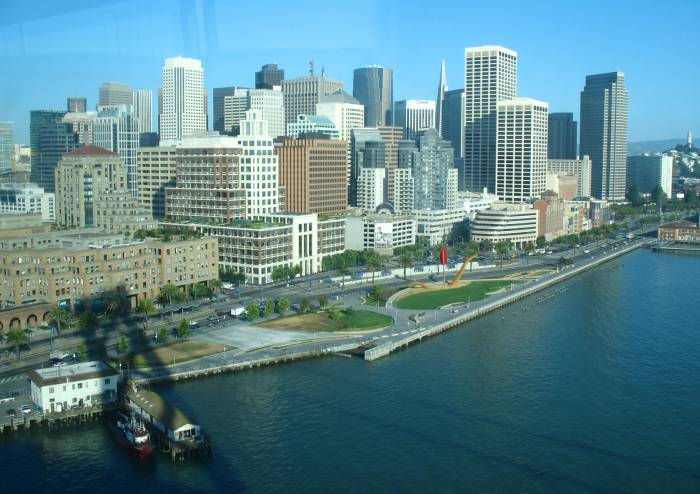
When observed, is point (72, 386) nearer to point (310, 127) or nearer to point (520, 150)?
point (310, 127)

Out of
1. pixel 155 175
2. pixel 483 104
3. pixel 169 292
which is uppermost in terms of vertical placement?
pixel 483 104

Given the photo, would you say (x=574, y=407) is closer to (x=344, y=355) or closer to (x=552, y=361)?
(x=552, y=361)

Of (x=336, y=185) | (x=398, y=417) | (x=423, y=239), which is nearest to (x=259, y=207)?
(x=336, y=185)

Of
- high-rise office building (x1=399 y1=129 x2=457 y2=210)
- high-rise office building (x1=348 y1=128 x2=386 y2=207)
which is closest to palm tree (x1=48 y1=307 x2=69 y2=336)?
high-rise office building (x1=399 y1=129 x2=457 y2=210)

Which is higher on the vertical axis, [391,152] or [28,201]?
[391,152]

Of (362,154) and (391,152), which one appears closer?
(362,154)

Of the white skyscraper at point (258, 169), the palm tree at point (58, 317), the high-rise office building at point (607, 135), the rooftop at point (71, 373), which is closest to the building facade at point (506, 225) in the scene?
the white skyscraper at point (258, 169)

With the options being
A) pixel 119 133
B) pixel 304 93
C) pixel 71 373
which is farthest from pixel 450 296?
pixel 304 93
